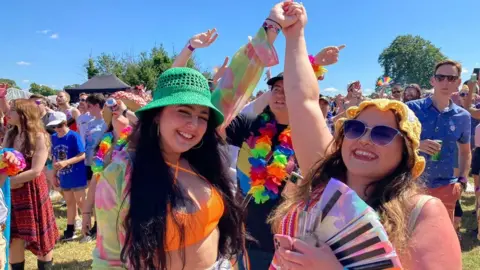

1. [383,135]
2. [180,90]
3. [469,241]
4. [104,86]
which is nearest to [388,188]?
[383,135]

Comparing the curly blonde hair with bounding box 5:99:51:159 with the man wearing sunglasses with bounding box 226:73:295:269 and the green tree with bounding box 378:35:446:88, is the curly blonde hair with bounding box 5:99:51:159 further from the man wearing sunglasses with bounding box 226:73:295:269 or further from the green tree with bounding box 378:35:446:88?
the green tree with bounding box 378:35:446:88

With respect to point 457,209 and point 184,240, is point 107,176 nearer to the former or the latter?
point 184,240

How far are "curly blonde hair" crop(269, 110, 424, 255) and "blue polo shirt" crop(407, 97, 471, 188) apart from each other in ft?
8.59

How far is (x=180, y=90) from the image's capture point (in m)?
1.59

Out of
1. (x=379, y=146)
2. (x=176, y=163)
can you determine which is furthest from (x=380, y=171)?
(x=176, y=163)

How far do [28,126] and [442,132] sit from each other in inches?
164

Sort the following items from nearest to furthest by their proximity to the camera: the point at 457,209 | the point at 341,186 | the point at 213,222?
the point at 341,186, the point at 213,222, the point at 457,209

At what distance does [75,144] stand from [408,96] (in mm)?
4983

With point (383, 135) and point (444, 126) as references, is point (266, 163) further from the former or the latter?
point (444, 126)

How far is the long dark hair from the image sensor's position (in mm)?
1452

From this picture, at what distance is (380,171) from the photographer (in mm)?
1261

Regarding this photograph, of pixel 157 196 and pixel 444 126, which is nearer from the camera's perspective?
pixel 157 196

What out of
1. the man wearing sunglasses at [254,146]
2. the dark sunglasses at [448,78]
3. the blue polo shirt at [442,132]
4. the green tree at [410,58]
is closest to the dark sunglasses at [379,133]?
the man wearing sunglasses at [254,146]

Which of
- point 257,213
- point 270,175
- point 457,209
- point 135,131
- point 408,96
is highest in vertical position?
point 408,96
